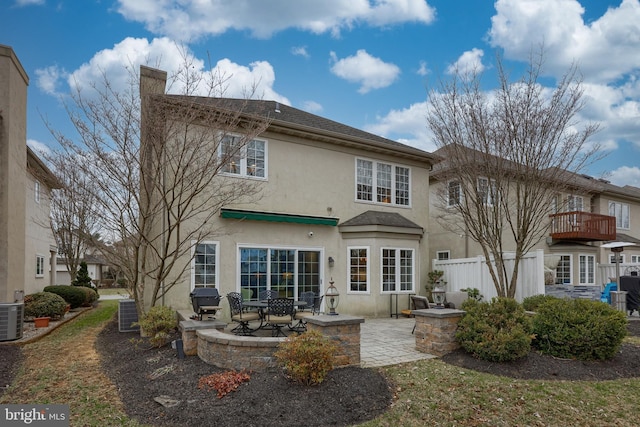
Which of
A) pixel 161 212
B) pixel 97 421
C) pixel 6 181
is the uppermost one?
pixel 6 181

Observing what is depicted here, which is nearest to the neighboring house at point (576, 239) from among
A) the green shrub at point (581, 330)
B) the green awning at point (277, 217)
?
the green awning at point (277, 217)

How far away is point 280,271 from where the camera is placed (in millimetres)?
12758

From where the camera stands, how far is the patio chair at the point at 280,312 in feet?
28.8

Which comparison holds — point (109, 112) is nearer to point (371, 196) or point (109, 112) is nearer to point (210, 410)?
point (210, 410)

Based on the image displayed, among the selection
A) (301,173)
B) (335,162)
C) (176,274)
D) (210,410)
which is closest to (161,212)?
(176,274)

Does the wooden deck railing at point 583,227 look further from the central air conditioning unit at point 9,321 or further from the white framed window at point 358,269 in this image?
the central air conditioning unit at point 9,321

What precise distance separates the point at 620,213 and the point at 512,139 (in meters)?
20.3

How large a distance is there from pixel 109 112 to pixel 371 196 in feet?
30.1

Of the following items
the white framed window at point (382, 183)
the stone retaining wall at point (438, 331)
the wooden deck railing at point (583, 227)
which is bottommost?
the stone retaining wall at point (438, 331)

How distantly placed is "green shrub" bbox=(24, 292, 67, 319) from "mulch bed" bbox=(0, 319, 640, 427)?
510 centimetres

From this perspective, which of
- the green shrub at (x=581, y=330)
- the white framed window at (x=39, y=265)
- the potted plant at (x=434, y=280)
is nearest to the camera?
the green shrub at (x=581, y=330)

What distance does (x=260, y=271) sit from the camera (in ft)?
40.8

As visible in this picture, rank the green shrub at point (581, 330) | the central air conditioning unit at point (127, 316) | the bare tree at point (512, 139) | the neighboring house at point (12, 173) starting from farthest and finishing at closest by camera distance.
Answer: the neighboring house at point (12, 173), the central air conditioning unit at point (127, 316), the bare tree at point (512, 139), the green shrub at point (581, 330)

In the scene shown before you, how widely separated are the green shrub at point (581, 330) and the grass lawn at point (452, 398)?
2.60 feet
